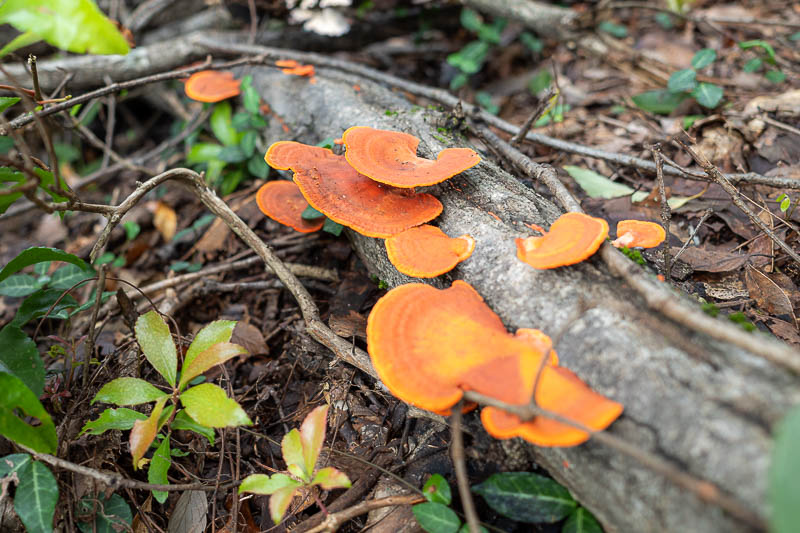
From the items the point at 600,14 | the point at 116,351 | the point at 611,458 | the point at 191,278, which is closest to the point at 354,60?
the point at 600,14

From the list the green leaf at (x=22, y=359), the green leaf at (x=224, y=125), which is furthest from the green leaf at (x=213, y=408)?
the green leaf at (x=224, y=125)

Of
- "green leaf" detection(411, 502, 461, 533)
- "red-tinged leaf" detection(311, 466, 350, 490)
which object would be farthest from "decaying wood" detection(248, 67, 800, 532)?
"red-tinged leaf" detection(311, 466, 350, 490)

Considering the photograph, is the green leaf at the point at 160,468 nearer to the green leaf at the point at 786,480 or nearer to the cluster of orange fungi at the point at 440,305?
the cluster of orange fungi at the point at 440,305

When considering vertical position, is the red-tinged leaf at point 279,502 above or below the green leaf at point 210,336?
below

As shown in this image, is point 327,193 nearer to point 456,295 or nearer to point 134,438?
point 456,295

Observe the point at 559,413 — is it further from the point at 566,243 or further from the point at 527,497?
the point at 566,243

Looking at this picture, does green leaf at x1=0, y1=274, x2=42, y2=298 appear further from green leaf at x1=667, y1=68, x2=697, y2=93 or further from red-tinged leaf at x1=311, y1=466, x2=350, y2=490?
green leaf at x1=667, y1=68, x2=697, y2=93
